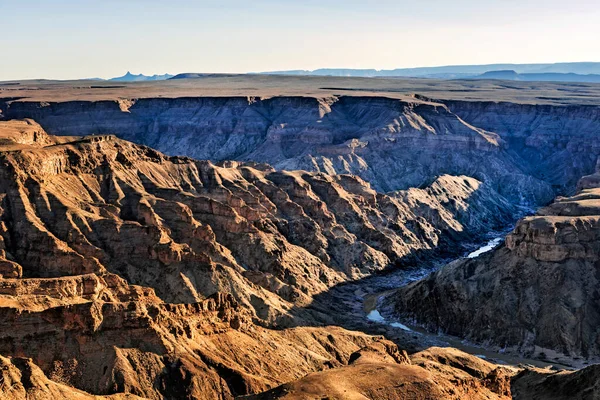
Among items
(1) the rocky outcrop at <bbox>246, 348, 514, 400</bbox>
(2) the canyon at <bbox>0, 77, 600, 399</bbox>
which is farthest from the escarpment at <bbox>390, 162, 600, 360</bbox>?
(1) the rocky outcrop at <bbox>246, 348, 514, 400</bbox>

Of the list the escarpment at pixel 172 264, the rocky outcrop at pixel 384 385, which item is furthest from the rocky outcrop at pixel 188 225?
the rocky outcrop at pixel 384 385

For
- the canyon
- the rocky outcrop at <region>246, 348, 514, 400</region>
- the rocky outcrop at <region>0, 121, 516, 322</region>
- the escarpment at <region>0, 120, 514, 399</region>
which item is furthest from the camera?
the rocky outcrop at <region>0, 121, 516, 322</region>

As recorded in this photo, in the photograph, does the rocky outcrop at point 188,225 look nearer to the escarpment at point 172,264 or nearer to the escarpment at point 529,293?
the escarpment at point 172,264

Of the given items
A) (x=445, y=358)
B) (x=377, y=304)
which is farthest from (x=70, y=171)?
(x=445, y=358)

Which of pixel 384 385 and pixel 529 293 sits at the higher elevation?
pixel 384 385

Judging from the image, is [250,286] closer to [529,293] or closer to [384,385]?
[529,293]

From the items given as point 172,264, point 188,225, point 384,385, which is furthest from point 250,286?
point 384,385

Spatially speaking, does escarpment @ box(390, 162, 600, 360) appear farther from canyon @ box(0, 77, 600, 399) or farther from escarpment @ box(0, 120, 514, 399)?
escarpment @ box(0, 120, 514, 399)
